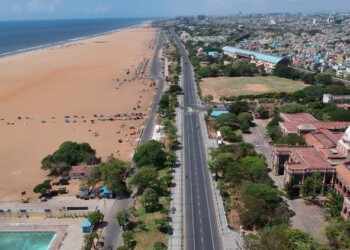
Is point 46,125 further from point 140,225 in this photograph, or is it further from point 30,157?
point 140,225

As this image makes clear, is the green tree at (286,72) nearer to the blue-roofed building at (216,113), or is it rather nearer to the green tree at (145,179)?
the blue-roofed building at (216,113)

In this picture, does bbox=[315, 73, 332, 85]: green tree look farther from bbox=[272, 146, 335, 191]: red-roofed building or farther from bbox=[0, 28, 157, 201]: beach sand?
bbox=[272, 146, 335, 191]: red-roofed building

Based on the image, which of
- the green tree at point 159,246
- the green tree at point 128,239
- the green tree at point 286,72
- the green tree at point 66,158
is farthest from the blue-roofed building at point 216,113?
the green tree at point 286,72

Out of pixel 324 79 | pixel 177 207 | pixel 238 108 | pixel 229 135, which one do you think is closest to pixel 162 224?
pixel 177 207

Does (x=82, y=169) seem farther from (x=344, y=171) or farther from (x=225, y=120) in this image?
(x=344, y=171)

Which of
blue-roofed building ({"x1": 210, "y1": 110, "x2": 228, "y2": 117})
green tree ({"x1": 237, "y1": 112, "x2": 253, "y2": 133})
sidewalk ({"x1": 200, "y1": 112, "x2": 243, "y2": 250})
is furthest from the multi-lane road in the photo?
green tree ({"x1": 237, "y1": 112, "x2": 253, "y2": 133})

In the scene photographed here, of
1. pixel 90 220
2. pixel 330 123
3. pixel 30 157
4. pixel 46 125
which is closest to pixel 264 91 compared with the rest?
pixel 330 123
